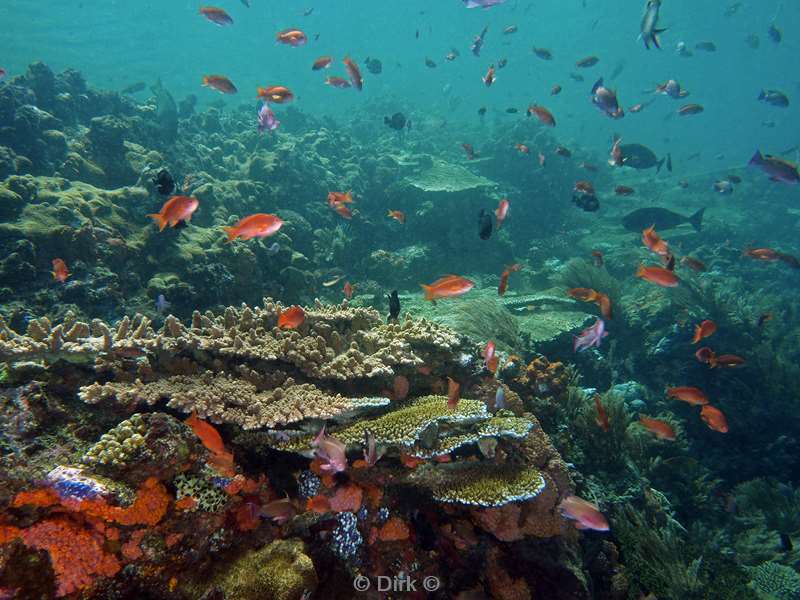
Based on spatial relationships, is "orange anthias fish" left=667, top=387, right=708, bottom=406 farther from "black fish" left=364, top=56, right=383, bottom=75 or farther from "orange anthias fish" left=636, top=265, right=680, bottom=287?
"black fish" left=364, top=56, right=383, bottom=75

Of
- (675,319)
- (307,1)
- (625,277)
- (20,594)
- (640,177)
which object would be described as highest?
(307,1)

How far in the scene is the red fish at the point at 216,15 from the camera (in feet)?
24.9

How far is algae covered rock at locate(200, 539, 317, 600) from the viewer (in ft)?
8.32

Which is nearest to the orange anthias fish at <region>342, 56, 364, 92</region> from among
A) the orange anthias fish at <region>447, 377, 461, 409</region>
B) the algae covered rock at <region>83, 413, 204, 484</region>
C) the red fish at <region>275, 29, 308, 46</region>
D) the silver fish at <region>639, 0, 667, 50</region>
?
the red fish at <region>275, 29, 308, 46</region>

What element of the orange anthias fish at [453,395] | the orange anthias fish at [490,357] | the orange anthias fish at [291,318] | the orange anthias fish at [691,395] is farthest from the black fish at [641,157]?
the orange anthias fish at [291,318]

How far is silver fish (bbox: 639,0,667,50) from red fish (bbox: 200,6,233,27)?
726cm

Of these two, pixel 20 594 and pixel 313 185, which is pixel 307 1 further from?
pixel 20 594

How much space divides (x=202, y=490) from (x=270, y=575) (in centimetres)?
73

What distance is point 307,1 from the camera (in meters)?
77.9

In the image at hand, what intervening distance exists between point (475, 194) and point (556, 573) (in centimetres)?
1362

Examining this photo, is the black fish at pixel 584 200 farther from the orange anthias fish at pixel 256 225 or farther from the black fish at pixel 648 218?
the orange anthias fish at pixel 256 225

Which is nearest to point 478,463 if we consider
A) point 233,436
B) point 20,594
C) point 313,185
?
point 233,436

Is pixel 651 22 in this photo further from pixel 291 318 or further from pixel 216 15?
pixel 216 15

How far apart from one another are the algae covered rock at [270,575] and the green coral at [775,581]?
18.7 ft
